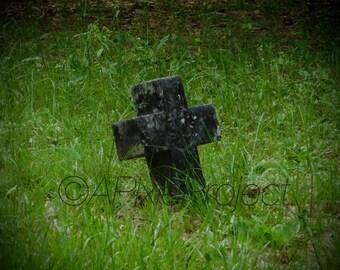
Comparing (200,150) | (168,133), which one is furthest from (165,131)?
(200,150)

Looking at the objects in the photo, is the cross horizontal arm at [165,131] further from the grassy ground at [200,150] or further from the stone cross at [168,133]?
the grassy ground at [200,150]

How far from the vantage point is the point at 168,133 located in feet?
10.8

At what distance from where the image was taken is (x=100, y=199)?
333 centimetres

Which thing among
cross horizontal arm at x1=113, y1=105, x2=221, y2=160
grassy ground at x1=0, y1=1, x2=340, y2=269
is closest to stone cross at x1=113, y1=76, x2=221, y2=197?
cross horizontal arm at x1=113, y1=105, x2=221, y2=160

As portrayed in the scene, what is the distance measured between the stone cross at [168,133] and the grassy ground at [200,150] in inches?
7.3

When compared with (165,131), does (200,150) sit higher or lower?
lower

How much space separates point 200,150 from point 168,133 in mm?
A: 832

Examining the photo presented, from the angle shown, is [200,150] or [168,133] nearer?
[168,133]

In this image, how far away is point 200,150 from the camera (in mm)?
4074

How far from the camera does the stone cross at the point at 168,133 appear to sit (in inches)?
127

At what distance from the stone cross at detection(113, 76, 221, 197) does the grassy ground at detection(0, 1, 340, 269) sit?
0.19 meters

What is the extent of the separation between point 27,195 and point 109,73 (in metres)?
2.38

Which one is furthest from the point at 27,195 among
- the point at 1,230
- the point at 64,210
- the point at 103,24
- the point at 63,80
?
the point at 103,24

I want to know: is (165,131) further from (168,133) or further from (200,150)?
(200,150)
